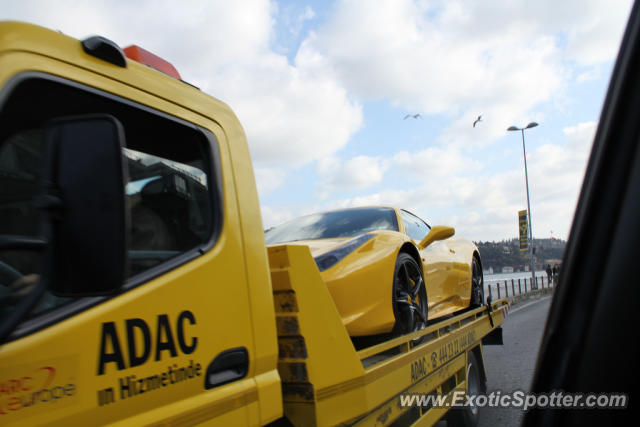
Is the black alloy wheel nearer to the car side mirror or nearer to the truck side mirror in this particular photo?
the car side mirror

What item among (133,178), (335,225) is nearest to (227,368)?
(133,178)

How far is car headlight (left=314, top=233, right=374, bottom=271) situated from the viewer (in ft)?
10.5

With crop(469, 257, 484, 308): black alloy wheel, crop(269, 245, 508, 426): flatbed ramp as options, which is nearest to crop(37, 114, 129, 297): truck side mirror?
crop(269, 245, 508, 426): flatbed ramp

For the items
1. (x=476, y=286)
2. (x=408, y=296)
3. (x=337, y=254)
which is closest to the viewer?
(x=337, y=254)

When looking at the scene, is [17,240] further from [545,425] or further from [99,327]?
[545,425]

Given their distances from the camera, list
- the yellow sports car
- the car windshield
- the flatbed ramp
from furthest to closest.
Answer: the car windshield
the yellow sports car
the flatbed ramp

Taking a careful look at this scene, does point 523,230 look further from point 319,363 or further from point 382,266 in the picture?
point 319,363

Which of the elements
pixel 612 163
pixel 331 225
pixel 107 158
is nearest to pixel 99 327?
pixel 107 158

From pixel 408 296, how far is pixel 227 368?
2196 millimetres

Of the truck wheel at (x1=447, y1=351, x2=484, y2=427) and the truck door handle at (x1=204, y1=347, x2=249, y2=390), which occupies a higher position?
the truck door handle at (x1=204, y1=347, x2=249, y2=390)

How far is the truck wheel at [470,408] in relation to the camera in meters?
4.29

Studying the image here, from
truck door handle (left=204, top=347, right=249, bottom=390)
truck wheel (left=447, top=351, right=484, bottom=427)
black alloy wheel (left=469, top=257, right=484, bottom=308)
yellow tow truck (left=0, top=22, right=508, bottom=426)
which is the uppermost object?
yellow tow truck (left=0, top=22, right=508, bottom=426)

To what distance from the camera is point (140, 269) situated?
151cm

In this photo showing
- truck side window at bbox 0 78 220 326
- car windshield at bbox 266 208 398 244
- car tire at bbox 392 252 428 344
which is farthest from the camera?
car windshield at bbox 266 208 398 244
